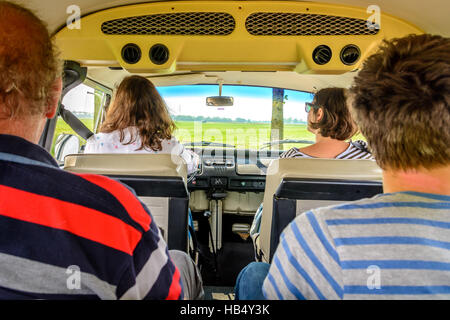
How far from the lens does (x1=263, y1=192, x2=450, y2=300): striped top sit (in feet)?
2.19

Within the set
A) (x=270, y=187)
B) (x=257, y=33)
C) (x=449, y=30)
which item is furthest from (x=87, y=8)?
(x=449, y=30)

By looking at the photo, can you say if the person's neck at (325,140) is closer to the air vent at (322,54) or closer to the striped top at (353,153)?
the striped top at (353,153)

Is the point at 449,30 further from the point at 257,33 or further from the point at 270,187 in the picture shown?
the point at 270,187

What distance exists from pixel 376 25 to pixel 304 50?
21.6 inches

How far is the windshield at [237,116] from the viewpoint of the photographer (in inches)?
154

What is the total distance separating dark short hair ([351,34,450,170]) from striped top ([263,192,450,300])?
0.42 ft

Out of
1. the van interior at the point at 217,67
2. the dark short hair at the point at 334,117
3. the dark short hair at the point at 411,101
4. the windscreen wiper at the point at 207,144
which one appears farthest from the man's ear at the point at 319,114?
the windscreen wiper at the point at 207,144

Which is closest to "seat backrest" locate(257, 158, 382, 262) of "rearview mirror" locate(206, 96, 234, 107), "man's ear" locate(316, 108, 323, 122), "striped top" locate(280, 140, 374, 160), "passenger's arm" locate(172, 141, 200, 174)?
"striped top" locate(280, 140, 374, 160)

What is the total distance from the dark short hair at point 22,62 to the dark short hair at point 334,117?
198 centimetres

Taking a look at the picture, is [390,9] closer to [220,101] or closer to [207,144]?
[220,101]

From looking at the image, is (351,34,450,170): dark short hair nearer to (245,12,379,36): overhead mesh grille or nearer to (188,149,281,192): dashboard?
(245,12,379,36): overhead mesh grille

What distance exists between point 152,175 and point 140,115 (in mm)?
833

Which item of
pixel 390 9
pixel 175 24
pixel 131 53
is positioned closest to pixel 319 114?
pixel 390 9

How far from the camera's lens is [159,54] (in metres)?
2.30
